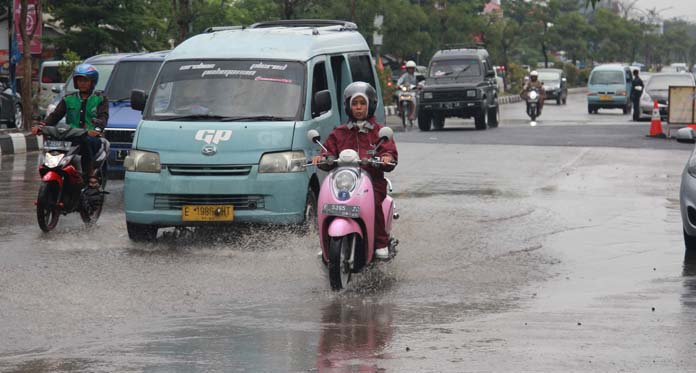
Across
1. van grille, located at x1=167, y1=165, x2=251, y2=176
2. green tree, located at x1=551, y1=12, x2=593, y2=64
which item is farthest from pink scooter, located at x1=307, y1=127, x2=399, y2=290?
green tree, located at x1=551, y1=12, x2=593, y2=64

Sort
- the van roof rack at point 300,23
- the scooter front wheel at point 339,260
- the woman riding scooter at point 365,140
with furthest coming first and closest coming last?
the van roof rack at point 300,23 → the woman riding scooter at point 365,140 → the scooter front wheel at point 339,260

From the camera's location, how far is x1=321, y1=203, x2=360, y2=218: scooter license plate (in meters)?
9.46

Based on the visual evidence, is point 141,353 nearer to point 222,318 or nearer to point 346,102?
point 222,318

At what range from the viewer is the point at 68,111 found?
13359mm

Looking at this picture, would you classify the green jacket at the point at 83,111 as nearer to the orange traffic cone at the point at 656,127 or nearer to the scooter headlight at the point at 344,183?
the scooter headlight at the point at 344,183

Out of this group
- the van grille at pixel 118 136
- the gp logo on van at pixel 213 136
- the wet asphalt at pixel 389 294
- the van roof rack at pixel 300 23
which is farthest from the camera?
the van grille at pixel 118 136

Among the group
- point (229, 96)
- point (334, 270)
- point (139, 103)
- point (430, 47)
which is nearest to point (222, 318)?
point (334, 270)

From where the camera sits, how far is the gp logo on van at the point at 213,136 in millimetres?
11977

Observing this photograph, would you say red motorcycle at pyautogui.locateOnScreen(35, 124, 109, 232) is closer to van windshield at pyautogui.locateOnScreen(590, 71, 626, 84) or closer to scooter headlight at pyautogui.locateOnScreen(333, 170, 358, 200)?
scooter headlight at pyautogui.locateOnScreen(333, 170, 358, 200)

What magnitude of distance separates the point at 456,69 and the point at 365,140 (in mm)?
24832

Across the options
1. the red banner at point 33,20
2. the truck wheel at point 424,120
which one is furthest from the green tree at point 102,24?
the truck wheel at point 424,120

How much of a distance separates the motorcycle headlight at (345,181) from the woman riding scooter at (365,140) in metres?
0.36

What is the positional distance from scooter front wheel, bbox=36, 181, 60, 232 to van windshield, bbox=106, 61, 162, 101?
6.42 meters

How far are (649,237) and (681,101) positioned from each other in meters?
17.8
